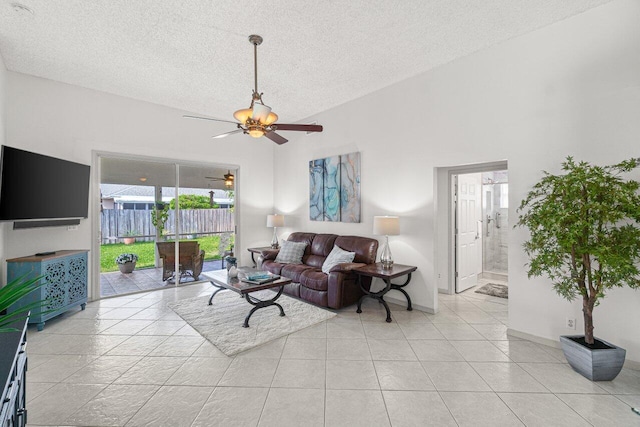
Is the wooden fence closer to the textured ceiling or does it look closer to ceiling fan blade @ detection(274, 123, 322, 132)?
the textured ceiling

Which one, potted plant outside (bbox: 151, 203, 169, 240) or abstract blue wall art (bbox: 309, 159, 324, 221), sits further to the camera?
abstract blue wall art (bbox: 309, 159, 324, 221)

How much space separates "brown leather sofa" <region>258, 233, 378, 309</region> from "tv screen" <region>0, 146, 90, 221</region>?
293cm

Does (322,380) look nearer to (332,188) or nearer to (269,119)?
(269,119)

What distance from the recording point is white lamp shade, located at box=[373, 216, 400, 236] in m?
4.25

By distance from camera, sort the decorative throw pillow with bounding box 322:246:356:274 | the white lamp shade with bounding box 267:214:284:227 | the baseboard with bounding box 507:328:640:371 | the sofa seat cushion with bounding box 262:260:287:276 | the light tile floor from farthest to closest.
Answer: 1. the white lamp shade with bounding box 267:214:284:227
2. the sofa seat cushion with bounding box 262:260:287:276
3. the decorative throw pillow with bounding box 322:246:356:274
4. the baseboard with bounding box 507:328:640:371
5. the light tile floor

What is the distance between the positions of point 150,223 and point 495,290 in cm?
611

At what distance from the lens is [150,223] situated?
5422 millimetres

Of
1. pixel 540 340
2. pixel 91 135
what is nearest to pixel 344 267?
pixel 540 340

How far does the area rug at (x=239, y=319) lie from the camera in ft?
10.9

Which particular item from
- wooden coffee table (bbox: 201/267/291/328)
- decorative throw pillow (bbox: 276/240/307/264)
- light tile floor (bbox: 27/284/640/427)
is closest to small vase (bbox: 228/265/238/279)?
wooden coffee table (bbox: 201/267/291/328)

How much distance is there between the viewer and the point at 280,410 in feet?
7.29

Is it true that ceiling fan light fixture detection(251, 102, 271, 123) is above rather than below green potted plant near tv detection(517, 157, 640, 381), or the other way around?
above

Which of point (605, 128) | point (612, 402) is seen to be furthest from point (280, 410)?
point (605, 128)

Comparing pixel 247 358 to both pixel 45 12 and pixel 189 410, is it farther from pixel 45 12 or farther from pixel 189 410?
pixel 45 12
